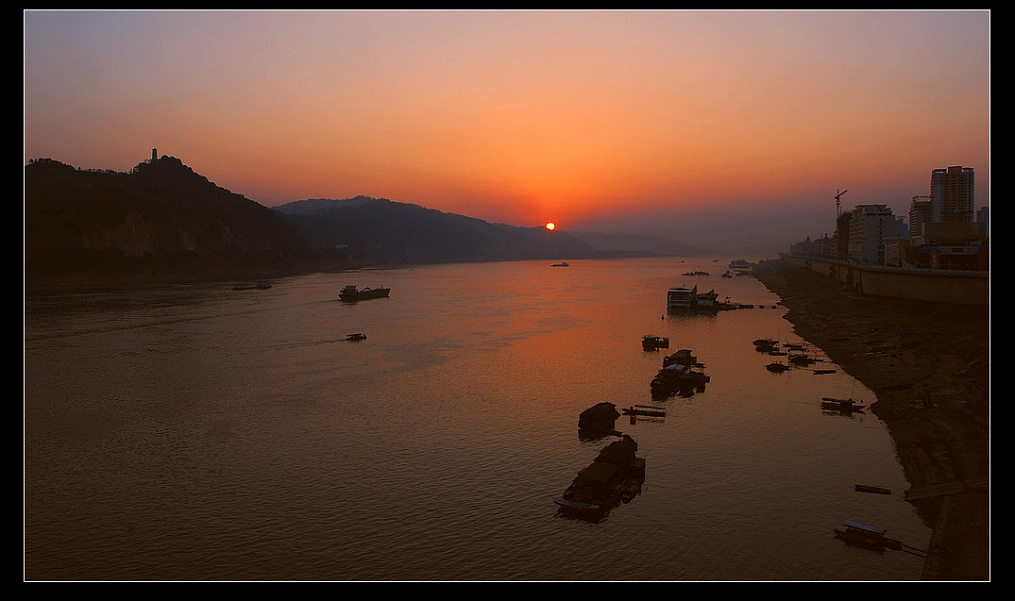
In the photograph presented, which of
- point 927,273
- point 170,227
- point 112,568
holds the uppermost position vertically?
point 170,227

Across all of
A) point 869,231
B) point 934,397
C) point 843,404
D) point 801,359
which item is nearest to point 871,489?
point 843,404

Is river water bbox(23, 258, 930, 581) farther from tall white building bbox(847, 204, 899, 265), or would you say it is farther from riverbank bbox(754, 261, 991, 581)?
tall white building bbox(847, 204, 899, 265)

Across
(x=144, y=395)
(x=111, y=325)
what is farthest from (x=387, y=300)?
(x=144, y=395)

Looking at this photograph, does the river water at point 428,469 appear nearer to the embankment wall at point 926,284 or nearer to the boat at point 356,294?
the embankment wall at point 926,284

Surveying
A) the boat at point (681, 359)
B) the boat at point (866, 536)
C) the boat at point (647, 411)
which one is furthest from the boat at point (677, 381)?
the boat at point (866, 536)

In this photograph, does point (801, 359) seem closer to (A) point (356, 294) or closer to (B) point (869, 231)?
(A) point (356, 294)
